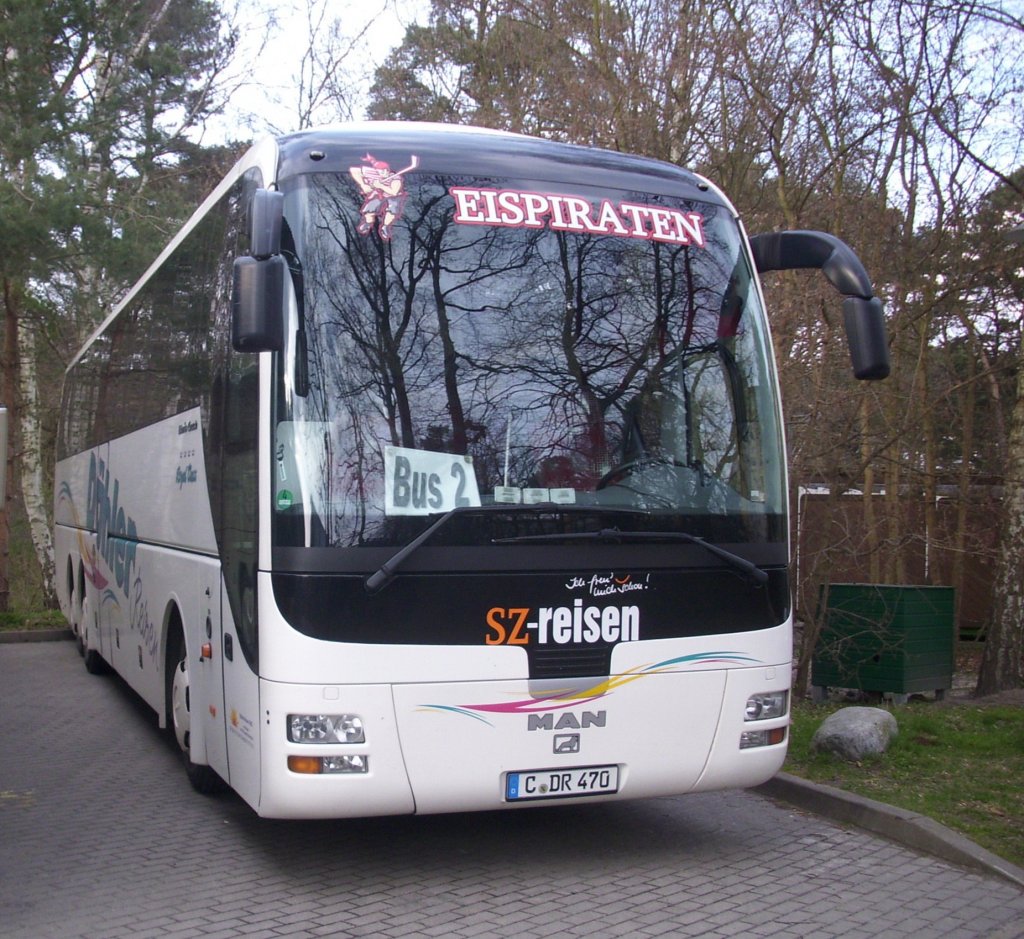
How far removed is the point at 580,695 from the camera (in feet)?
19.5

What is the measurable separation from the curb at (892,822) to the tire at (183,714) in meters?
3.54

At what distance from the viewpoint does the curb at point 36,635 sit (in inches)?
674

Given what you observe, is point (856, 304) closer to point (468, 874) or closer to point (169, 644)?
point (468, 874)

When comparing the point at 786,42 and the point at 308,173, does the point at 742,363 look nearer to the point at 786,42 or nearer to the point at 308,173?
the point at 308,173

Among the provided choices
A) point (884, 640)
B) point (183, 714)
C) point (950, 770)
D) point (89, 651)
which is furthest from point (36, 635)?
point (950, 770)

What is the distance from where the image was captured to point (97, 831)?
7.13 meters

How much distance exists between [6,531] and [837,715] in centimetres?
1420

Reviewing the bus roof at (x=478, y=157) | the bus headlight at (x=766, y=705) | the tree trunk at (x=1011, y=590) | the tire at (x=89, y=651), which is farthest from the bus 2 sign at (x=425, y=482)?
the tree trunk at (x=1011, y=590)

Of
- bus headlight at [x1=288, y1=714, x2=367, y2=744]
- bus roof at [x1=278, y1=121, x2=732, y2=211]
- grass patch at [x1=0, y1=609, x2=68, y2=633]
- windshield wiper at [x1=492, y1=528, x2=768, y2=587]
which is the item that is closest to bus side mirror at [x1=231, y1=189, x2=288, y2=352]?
bus roof at [x1=278, y1=121, x2=732, y2=211]

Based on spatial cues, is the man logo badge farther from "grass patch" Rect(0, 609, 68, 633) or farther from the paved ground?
"grass patch" Rect(0, 609, 68, 633)

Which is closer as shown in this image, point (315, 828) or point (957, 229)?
point (315, 828)

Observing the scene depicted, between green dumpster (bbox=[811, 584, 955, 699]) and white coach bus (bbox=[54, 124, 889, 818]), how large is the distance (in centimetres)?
587

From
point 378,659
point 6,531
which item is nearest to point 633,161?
point 378,659

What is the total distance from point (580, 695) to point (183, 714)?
3.27 m
